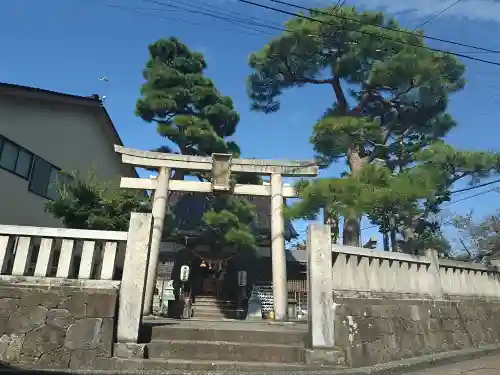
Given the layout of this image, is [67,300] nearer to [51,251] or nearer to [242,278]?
[51,251]

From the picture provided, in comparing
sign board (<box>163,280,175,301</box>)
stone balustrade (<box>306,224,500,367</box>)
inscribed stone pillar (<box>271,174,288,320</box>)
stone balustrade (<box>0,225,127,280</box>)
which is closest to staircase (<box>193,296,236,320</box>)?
sign board (<box>163,280,175,301</box>)

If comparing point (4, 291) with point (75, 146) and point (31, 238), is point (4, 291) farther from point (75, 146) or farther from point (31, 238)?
point (75, 146)

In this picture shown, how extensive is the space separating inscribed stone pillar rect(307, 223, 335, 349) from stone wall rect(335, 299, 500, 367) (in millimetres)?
151

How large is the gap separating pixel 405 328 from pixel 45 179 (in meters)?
11.3

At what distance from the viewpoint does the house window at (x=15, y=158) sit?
1073 cm

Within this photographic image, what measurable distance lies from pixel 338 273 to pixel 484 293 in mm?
4823

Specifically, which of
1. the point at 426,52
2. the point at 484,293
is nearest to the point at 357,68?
the point at 426,52

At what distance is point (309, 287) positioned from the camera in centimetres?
575

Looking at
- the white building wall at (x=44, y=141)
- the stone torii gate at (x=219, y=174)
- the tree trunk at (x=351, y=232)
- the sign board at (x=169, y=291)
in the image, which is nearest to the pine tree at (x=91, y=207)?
the stone torii gate at (x=219, y=174)

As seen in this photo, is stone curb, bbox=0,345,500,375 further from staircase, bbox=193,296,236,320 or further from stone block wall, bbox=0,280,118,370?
staircase, bbox=193,296,236,320

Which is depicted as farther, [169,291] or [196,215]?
[196,215]

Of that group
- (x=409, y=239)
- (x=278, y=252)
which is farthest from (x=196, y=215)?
(x=409, y=239)

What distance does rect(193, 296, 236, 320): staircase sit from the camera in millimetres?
16000

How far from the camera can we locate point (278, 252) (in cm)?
1104
